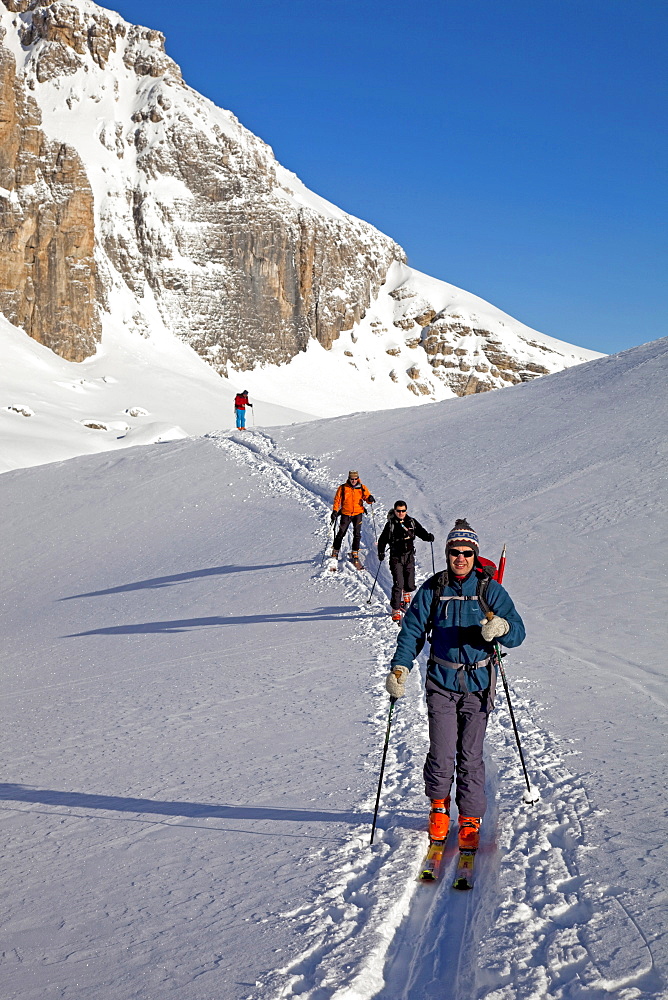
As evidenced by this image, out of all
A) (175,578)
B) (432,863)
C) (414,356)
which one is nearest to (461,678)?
(432,863)

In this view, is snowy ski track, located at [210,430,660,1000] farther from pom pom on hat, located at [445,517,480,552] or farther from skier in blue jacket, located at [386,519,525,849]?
pom pom on hat, located at [445,517,480,552]

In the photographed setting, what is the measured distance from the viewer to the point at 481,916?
357cm

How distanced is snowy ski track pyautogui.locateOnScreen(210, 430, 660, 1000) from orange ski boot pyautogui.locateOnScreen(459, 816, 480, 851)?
0.11 metres

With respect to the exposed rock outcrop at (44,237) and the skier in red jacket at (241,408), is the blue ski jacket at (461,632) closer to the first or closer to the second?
the skier in red jacket at (241,408)

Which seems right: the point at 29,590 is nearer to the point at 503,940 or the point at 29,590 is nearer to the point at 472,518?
the point at 472,518

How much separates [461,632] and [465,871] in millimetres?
1224

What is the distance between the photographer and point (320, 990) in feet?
10.2

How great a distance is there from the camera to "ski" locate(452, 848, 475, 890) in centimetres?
382

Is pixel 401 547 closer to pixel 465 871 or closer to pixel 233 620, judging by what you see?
pixel 233 620

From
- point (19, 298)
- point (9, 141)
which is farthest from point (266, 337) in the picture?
point (9, 141)

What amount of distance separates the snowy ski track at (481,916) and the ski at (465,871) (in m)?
0.05

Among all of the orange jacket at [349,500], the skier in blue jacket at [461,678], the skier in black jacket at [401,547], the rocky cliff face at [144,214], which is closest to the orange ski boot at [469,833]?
the skier in blue jacket at [461,678]

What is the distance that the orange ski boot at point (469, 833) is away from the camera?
13.4 ft

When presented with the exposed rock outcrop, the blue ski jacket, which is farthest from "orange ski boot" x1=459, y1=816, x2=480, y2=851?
the exposed rock outcrop
